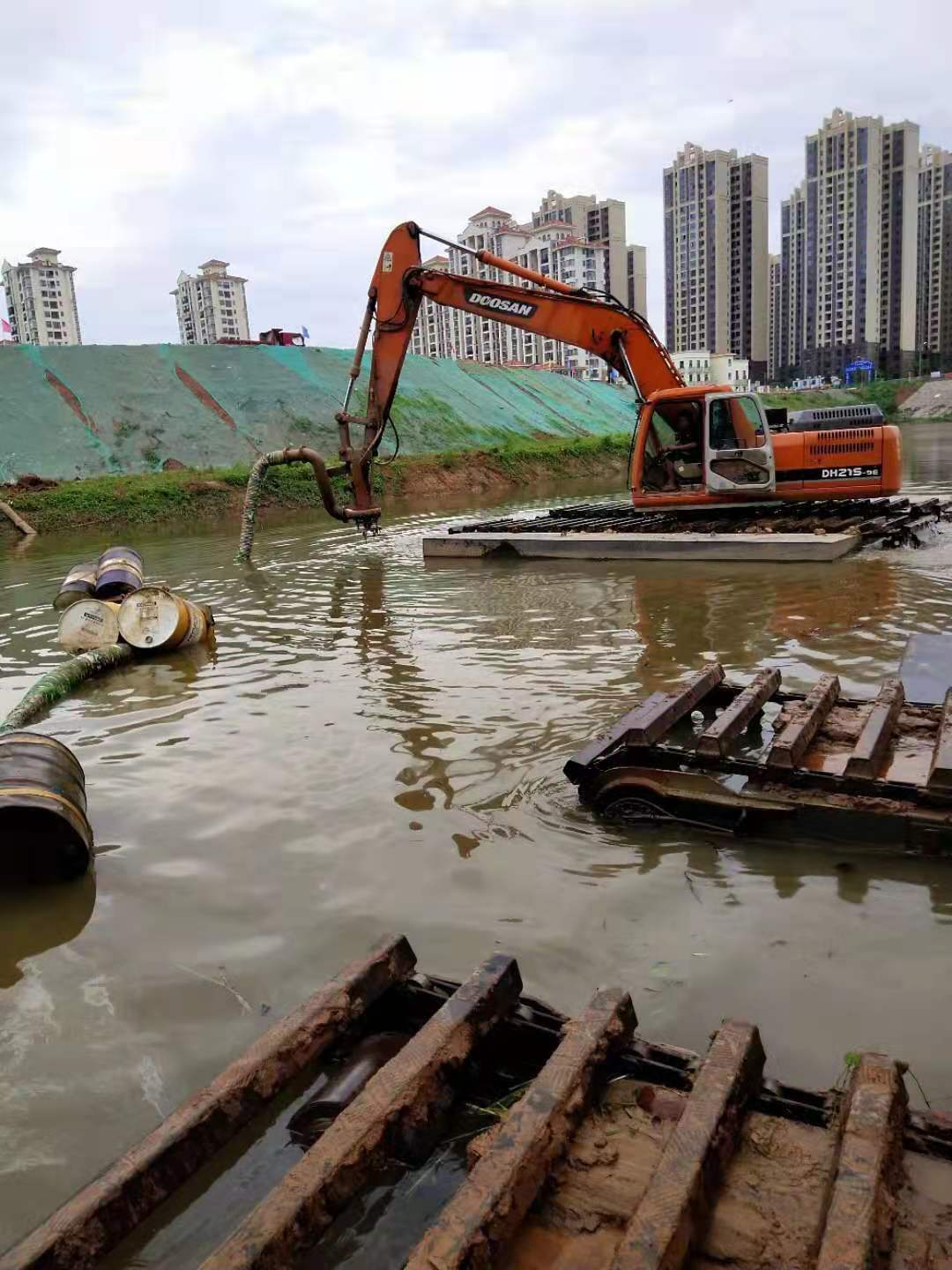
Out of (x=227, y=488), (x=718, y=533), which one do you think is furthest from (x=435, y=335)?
(x=718, y=533)

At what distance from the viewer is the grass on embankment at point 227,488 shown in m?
22.3

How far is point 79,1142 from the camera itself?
265 centimetres

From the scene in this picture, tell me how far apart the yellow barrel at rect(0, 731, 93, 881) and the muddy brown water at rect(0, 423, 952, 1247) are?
0.49ft

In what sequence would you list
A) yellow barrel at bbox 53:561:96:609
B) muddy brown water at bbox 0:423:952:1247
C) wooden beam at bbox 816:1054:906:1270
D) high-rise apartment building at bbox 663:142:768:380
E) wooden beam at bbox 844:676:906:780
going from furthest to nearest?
high-rise apartment building at bbox 663:142:768:380
yellow barrel at bbox 53:561:96:609
wooden beam at bbox 844:676:906:780
muddy brown water at bbox 0:423:952:1247
wooden beam at bbox 816:1054:906:1270

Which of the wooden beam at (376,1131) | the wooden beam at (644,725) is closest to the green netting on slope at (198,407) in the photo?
the wooden beam at (644,725)

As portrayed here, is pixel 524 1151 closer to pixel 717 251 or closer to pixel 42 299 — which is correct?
pixel 717 251

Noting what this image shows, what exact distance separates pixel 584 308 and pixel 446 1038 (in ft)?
41.7

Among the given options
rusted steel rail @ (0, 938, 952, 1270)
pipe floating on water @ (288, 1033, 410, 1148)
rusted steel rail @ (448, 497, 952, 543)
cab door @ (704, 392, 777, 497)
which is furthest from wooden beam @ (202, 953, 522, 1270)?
cab door @ (704, 392, 777, 497)

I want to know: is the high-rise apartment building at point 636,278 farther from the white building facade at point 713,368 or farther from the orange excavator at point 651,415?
the orange excavator at point 651,415

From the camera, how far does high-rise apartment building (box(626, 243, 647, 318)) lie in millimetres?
98312

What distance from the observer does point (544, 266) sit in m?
96.2

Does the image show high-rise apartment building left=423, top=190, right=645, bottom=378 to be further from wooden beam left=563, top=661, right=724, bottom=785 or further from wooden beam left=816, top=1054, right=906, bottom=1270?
wooden beam left=816, top=1054, right=906, bottom=1270

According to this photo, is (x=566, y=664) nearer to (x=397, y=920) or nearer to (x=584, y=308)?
(x=397, y=920)

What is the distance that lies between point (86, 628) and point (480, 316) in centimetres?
744
